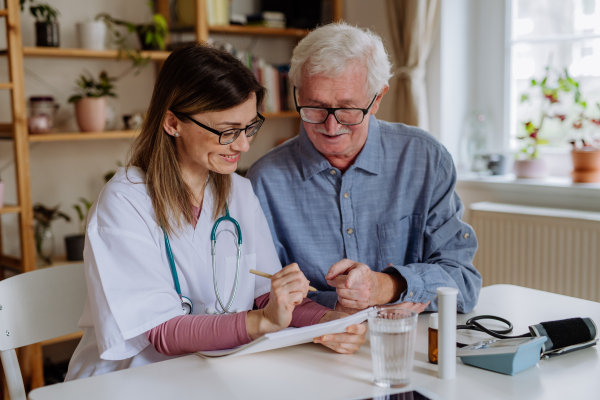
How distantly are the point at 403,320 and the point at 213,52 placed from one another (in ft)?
2.70

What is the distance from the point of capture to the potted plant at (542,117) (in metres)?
2.96

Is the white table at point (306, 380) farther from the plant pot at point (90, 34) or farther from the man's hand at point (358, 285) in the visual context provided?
the plant pot at point (90, 34)

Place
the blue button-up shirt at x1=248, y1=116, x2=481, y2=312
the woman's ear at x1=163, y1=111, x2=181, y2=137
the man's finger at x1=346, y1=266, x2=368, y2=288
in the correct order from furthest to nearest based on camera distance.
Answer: the blue button-up shirt at x1=248, y1=116, x2=481, y2=312 → the woman's ear at x1=163, y1=111, x2=181, y2=137 → the man's finger at x1=346, y1=266, x2=368, y2=288

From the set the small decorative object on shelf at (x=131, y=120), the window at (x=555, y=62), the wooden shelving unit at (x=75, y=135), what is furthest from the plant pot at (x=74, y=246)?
the window at (x=555, y=62)

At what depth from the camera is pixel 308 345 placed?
4.25 ft

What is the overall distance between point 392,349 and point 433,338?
128 mm

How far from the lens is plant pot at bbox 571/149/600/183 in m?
2.76

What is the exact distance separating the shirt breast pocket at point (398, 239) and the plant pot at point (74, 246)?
176 cm

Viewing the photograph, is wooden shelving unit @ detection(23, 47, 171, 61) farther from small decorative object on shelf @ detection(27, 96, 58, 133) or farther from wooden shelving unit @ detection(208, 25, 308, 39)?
wooden shelving unit @ detection(208, 25, 308, 39)

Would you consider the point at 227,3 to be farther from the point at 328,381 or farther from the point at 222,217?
the point at 328,381

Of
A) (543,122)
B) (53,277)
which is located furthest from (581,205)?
(53,277)

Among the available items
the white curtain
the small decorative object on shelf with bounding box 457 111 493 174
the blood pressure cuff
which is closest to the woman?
the blood pressure cuff

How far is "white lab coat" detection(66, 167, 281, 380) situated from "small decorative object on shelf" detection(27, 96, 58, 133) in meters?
1.51

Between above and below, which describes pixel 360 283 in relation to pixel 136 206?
below
